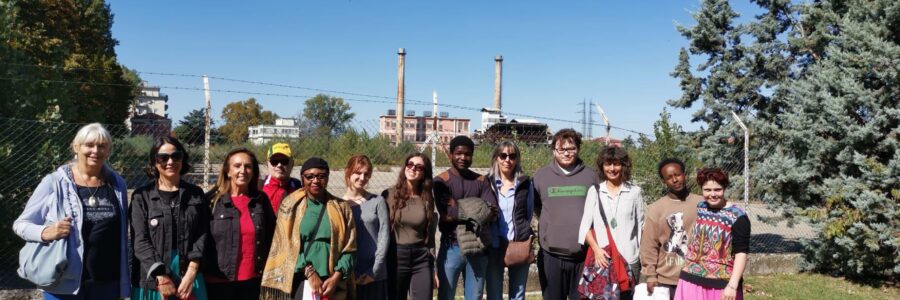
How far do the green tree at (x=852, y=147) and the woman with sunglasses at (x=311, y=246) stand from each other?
6.92m

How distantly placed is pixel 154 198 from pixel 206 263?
0.48m

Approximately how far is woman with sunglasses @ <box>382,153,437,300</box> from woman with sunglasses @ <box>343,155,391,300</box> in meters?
0.18

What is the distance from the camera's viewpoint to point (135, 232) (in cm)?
384

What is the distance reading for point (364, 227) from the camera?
14.6 feet

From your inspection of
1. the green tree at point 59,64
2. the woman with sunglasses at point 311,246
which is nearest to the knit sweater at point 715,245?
the woman with sunglasses at point 311,246

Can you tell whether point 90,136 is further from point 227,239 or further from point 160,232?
point 227,239

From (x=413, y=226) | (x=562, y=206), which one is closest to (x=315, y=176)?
(x=413, y=226)

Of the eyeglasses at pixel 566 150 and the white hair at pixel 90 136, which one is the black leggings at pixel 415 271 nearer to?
the eyeglasses at pixel 566 150

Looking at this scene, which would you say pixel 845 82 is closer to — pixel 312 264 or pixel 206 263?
pixel 312 264

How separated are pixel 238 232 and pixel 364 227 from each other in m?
0.81

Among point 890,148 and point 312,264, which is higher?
point 890,148

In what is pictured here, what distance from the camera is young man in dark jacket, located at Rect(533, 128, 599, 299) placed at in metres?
4.88

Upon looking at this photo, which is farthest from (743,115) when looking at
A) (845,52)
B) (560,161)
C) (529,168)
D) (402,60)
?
(402,60)

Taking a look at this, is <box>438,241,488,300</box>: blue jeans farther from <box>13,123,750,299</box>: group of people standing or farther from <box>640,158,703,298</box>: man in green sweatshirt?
<box>640,158,703,298</box>: man in green sweatshirt
